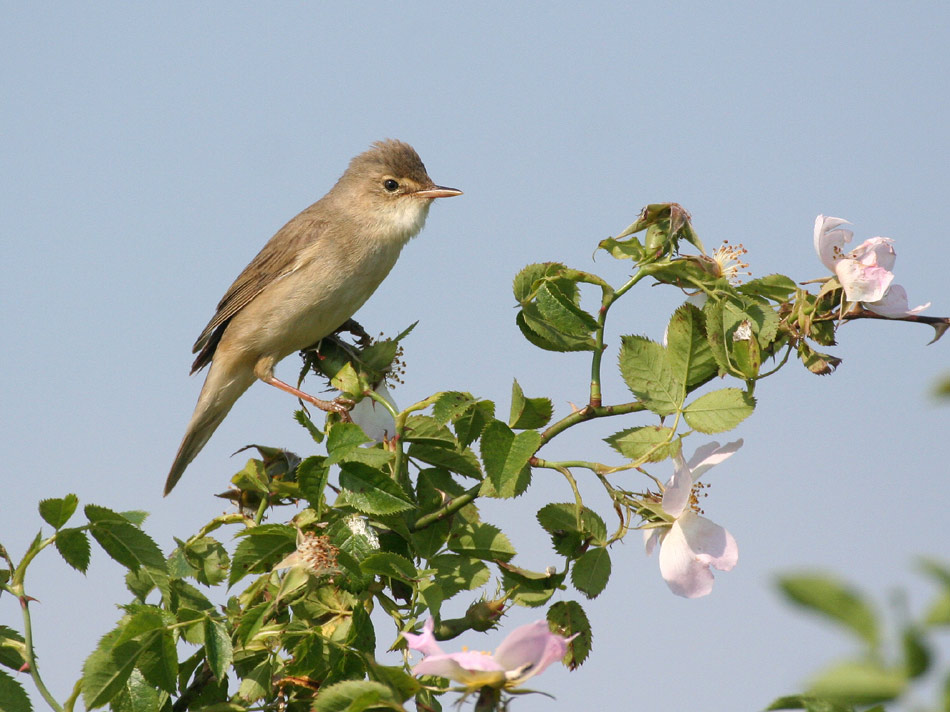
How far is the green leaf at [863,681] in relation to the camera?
0.50 metres

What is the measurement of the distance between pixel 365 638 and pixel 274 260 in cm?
417

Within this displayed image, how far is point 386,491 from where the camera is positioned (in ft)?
7.54

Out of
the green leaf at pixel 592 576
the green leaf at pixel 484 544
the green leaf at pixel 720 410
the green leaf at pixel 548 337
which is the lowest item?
the green leaf at pixel 592 576

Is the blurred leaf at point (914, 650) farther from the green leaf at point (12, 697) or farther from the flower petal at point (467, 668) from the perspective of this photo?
the green leaf at point (12, 697)

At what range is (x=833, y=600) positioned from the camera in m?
0.48

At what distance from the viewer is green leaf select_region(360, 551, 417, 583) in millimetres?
2180

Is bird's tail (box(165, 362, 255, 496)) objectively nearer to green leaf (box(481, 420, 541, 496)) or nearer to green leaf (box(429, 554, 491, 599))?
green leaf (box(429, 554, 491, 599))

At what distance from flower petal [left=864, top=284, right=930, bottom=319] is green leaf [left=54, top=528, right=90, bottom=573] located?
198 centimetres

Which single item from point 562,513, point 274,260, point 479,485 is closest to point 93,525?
point 479,485

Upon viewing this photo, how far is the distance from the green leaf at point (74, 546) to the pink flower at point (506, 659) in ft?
4.20

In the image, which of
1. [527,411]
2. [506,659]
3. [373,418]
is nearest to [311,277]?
[373,418]

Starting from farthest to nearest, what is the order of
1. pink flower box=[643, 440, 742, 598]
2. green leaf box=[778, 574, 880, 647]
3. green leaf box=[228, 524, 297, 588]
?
green leaf box=[228, 524, 297, 588]
pink flower box=[643, 440, 742, 598]
green leaf box=[778, 574, 880, 647]

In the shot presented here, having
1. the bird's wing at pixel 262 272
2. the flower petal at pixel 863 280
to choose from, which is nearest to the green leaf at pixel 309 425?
the flower petal at pixel 863 280

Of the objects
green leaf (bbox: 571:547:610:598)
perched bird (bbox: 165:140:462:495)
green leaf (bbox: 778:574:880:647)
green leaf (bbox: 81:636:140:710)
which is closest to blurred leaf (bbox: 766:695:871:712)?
green leaf (bbox: 571:547:610:598)
